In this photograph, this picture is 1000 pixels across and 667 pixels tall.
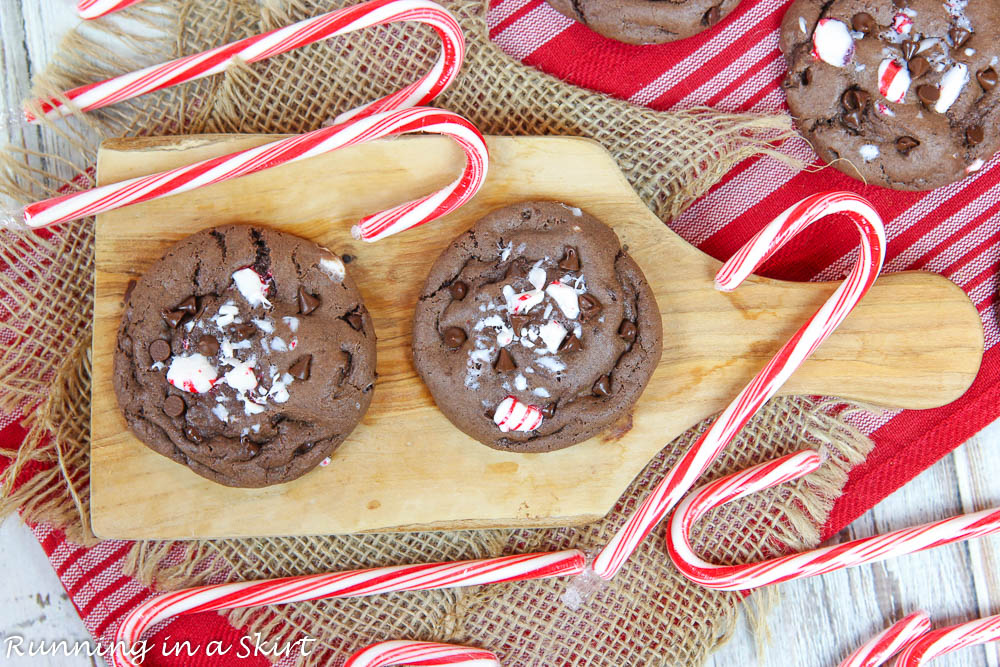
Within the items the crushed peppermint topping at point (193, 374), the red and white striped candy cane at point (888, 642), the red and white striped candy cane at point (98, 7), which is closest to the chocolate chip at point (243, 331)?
the crushed peppermint topping at point (193, 374)

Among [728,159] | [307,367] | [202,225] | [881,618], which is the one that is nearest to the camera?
[307,367]

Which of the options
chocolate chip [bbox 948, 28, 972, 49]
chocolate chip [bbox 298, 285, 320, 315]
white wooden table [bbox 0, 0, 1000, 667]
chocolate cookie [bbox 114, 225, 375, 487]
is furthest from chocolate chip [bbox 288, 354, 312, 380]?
chocolate chip [bbox 948, 28, 972, 49]

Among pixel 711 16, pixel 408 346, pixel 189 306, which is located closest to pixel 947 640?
pixel 408 346

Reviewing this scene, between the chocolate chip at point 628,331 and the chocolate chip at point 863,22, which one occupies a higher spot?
the chocolate chip at point 863,22

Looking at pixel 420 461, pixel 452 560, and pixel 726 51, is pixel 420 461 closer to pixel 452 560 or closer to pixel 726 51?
pixel 452 560

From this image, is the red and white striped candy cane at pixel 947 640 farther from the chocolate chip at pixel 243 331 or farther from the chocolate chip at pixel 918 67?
the chocolate chip at pixel 243 331

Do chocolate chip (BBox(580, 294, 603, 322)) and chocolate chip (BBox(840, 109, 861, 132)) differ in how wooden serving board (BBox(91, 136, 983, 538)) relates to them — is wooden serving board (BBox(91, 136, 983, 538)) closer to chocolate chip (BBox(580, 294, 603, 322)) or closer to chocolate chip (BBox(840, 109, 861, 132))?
chocolate chip (BBox(580, 294, 603, 322))

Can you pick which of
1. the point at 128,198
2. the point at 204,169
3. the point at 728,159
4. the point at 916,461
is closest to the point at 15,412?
the point at 128,198
